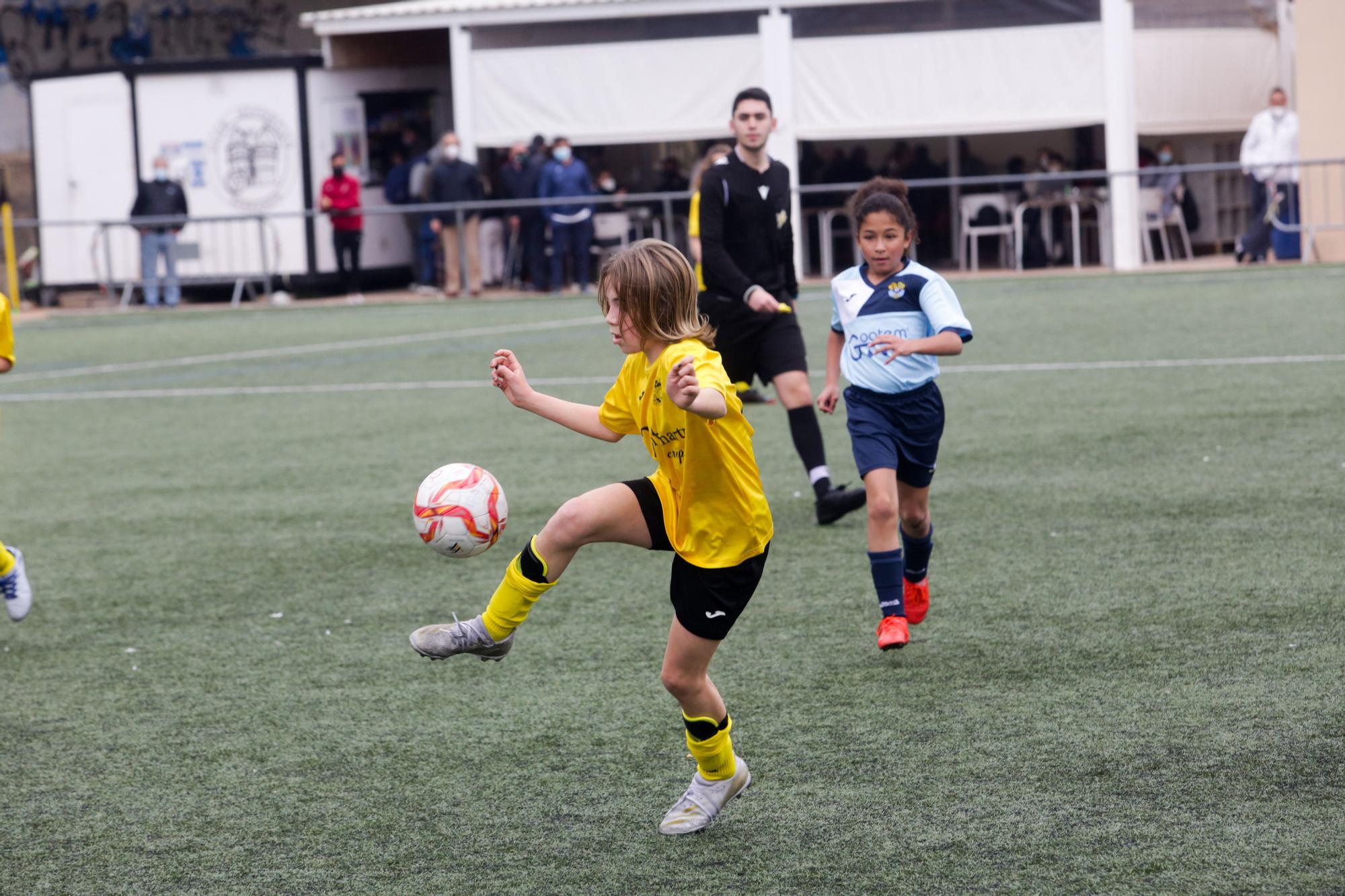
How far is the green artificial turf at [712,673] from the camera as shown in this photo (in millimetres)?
4191

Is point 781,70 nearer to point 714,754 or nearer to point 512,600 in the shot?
point 512,600

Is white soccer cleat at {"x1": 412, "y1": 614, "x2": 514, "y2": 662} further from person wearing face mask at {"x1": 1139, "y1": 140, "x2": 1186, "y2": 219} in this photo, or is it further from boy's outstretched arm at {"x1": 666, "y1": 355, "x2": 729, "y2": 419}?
person wearing face mask at {"x1": 1139, "y1": 140, "x2": 1186, "y2": 219}

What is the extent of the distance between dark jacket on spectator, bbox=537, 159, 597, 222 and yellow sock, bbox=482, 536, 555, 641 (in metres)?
20.0

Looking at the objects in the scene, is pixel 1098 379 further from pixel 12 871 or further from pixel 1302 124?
pixel 1302 124

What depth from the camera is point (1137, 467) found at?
9281 millimetres

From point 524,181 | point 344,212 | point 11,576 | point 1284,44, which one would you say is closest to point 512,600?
point 11,576

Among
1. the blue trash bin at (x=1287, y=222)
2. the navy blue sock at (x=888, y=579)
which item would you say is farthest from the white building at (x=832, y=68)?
the navy blue sock at (x=888, y=579)

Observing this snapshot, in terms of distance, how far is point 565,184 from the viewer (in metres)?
24.3

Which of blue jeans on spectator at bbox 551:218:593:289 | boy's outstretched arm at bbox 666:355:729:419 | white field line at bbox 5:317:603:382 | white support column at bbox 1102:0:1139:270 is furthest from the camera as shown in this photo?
blue jeans on spectator at bbox 551:218:593:289

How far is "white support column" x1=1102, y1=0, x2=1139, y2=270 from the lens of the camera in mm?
23734

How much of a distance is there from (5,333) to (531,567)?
10.4 ft

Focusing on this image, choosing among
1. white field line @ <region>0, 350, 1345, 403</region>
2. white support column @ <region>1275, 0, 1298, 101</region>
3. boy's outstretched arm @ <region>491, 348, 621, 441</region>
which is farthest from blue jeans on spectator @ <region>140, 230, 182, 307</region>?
boy's outstretched arm @ <region>491, 348, 621, 441</region>

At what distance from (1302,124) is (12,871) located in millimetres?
21738

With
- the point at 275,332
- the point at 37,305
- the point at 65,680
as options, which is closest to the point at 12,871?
the point at 65,680
